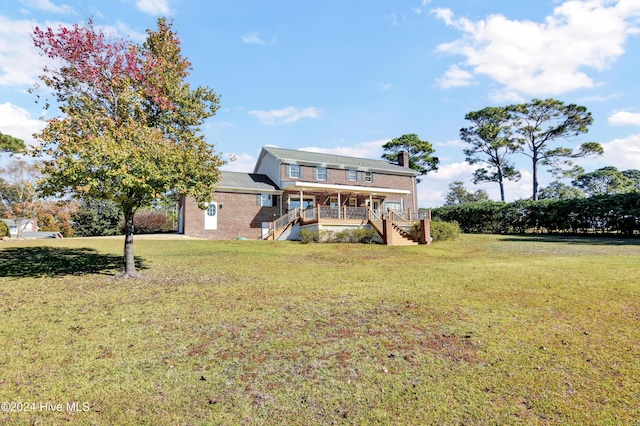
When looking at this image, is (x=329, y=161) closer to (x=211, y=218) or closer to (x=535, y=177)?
(x=211, y=218)

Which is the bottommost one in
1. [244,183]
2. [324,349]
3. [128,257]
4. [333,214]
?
[324,349]

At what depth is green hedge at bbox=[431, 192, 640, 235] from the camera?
24.0 meters

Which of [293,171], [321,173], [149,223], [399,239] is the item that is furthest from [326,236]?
[149,223]

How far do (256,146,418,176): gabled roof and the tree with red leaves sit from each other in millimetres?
16978

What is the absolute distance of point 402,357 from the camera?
456cm

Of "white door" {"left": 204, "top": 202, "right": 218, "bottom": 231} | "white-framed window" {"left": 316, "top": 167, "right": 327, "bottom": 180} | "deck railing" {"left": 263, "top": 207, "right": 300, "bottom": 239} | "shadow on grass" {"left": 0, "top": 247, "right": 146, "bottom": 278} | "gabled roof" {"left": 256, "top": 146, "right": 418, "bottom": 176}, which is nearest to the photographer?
"shadow on grass" {"left": 0, "top": 247, "right": 146, "bottom": 278}

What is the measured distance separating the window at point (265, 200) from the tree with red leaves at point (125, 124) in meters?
16.0

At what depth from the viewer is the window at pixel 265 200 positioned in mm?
27414

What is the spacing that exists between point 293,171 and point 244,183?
4356mm

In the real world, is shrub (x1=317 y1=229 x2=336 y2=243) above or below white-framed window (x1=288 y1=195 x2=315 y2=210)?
below

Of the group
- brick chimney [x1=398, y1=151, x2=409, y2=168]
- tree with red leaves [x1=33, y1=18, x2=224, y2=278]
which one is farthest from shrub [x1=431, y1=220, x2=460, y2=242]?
brick chimney [x1=398, y1=151, x2=409, y2=168]

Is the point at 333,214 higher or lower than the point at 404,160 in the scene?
lower

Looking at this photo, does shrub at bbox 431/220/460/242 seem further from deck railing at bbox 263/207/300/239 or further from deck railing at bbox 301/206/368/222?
deck railing at bbox 263/207/300/239

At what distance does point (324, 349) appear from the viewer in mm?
4809
